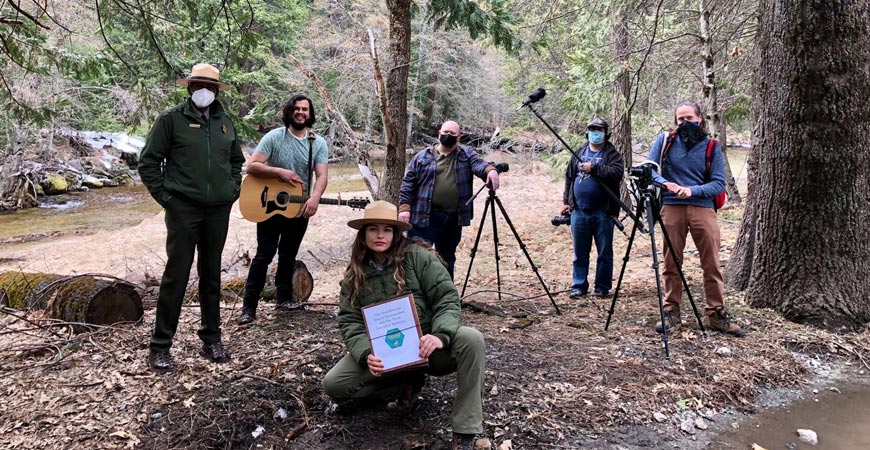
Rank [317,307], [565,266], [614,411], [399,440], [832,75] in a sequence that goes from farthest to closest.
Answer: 1. [565,266]
2. [317,307]
3. [832,75]
4. [614,411]
5. [399,440]

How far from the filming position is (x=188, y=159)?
12.1 ft

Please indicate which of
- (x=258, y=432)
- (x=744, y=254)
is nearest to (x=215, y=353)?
(x=258, y=432)

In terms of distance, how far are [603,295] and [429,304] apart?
3232 millimetres

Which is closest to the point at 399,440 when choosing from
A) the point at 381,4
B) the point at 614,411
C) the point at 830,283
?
the point at 614,411

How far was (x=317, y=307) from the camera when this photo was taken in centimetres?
552

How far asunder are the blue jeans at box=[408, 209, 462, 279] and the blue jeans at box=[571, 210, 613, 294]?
1.32 metres

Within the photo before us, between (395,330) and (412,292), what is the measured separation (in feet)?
0.89

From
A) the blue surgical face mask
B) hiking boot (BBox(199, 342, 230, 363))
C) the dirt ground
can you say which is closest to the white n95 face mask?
hiking boot (BBox(199, 342, 230, 363))

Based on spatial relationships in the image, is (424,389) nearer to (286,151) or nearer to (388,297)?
(388,297)

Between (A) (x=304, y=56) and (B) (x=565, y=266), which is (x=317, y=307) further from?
(A) (x=304, y=56)

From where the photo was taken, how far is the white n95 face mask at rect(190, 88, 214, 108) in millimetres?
3770

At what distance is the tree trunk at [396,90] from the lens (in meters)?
6.59

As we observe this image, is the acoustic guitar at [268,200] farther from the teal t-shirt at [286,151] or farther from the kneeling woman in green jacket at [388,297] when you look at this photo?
the kneeling woman in green jacket at [388,297]

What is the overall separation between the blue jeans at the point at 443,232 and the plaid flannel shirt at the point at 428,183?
0.07 metres
